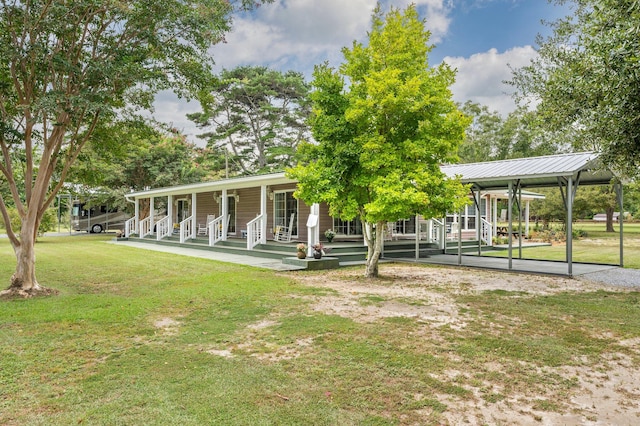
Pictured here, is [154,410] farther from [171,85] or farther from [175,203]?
[175,203]

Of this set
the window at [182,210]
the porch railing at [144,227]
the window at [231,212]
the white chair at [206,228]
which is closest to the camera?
the window at [231,212]

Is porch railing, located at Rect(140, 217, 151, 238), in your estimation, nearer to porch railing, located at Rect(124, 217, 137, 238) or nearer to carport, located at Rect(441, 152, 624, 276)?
porch railing, located at Rect(124, 217, 137, 238)

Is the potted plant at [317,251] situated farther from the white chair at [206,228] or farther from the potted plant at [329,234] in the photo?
the white chair at [206,228]

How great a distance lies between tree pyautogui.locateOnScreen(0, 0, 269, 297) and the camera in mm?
6266

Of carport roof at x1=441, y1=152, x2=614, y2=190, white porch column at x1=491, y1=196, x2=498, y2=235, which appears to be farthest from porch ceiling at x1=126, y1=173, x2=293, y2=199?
white porch column at x1=491, y1=196, x2=498, y2=235

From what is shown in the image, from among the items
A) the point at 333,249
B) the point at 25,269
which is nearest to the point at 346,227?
the point at 333,249

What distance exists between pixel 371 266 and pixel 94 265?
26.0 feet

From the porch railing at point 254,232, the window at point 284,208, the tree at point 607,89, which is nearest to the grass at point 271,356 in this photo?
the tree at point 607,89

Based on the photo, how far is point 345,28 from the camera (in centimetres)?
1512

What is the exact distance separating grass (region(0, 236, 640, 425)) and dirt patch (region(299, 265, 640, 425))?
0.08 m

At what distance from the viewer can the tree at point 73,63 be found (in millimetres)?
6266

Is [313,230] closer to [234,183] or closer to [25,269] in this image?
[234,183]

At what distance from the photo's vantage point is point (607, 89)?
15.5 feet

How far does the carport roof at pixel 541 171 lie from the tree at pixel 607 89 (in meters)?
2.24
